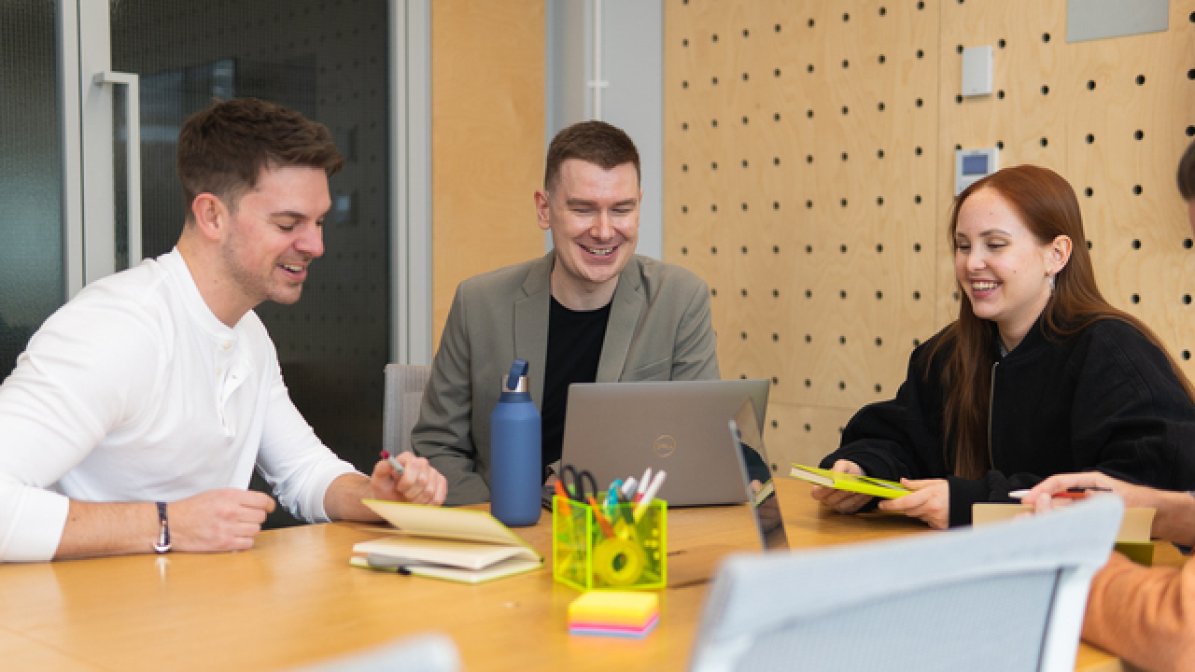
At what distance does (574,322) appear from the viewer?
107 inches

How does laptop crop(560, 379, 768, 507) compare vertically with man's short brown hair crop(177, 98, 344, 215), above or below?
below

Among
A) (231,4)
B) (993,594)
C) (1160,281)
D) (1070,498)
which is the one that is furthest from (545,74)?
(993,594)

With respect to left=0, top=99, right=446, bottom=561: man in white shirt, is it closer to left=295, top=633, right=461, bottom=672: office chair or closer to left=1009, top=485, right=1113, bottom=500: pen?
left=1009, top=485, right=1113, bottom=500: pen

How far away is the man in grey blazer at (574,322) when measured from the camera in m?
2.63

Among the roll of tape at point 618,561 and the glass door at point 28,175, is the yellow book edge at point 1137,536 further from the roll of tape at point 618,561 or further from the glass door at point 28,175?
the glass door at point 28,175

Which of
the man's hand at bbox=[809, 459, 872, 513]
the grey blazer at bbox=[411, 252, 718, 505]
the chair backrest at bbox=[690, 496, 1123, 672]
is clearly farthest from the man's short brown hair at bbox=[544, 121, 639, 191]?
the chair backrest at bbox=[690, 496, 1123, 672]

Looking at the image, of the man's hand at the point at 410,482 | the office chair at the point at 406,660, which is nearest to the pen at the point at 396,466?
the man's hand at the point at 410,482

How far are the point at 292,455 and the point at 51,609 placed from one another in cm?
80

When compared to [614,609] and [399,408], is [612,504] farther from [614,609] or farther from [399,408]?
[399,408]

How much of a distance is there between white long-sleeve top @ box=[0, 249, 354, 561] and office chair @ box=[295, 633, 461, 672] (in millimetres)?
1245

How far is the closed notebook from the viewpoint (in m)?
1.59

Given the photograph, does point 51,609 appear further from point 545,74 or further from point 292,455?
point 545,74

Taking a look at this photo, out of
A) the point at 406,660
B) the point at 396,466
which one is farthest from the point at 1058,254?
the point at 406,660

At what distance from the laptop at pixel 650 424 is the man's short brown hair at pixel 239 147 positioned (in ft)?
2.11
